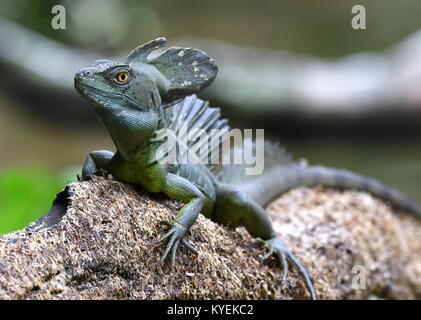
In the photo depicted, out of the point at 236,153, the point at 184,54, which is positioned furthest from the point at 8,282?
the point at 236,153

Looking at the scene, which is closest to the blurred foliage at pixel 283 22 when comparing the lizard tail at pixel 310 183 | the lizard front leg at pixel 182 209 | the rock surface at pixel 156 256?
the lizard tail at pixel 310 183

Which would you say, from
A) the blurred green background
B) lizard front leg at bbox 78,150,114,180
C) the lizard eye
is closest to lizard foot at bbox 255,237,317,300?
lizard front leg at bbox 78,150,114,180

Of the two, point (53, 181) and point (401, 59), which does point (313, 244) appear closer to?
point (53, 181)

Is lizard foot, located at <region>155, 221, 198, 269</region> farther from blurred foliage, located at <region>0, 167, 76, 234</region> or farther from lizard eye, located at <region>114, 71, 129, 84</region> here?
blurred foliage, located at <region>0, 167, 76, 234</region>

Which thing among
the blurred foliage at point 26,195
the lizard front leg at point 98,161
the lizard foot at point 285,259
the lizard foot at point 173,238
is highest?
the lizard front leg at point 98,161

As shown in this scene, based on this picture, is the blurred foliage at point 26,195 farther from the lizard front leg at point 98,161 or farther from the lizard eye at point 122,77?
the lizard eye at point 122,77

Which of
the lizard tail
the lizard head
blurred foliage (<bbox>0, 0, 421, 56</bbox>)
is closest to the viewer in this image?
the lizard head
